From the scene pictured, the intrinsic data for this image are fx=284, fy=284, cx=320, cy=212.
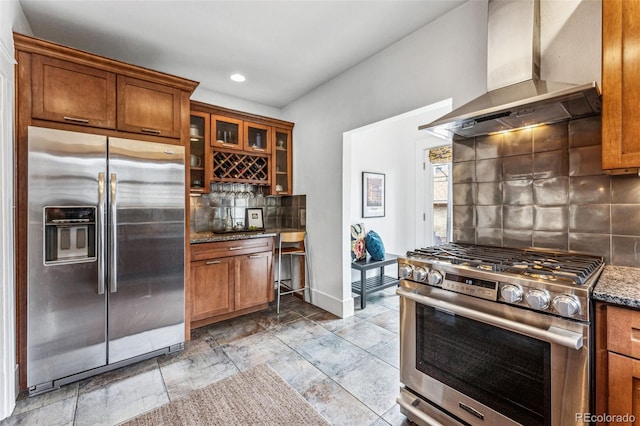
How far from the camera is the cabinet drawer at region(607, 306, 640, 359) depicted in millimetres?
1040

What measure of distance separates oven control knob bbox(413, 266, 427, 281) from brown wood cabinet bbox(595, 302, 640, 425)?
2.24ft

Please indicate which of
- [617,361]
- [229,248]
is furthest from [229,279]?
[617,361]

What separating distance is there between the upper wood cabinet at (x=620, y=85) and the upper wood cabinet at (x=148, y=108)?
2900 millimetres

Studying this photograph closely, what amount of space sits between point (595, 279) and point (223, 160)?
11.0 feet

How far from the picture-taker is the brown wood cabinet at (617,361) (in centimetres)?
105

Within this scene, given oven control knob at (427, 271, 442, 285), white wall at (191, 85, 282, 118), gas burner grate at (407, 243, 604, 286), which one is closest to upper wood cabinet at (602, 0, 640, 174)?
gas burner grate at (407, 243, 604, 286)

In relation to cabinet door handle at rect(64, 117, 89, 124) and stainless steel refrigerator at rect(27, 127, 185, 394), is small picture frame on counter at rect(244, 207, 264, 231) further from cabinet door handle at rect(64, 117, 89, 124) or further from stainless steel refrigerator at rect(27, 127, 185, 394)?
cabinet door handle at rect(64, 117, 89, 124)

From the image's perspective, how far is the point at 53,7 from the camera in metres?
2.04

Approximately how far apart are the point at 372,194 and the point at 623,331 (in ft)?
10.9

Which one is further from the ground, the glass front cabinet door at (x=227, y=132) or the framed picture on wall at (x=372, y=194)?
the glass front cabinet door at (x=227, y=132)

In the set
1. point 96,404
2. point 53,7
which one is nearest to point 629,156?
point 96,404

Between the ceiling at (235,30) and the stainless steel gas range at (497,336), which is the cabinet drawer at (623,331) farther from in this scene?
the ceiling at (235,30)

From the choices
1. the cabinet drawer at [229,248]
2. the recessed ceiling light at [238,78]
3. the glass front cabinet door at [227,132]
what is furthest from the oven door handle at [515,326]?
the recessed ceiling light at [238,78]

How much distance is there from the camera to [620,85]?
1317mm
